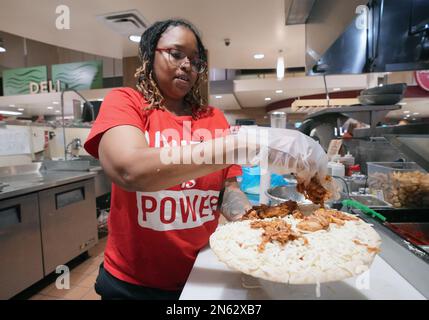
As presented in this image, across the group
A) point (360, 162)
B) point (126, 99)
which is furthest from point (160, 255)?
point (360, 162)

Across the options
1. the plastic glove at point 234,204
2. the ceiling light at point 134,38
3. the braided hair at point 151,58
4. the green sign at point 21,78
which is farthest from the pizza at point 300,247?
the green sign at point 21,78

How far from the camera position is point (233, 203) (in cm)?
104

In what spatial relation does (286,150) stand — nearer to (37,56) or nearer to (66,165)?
(66,165)

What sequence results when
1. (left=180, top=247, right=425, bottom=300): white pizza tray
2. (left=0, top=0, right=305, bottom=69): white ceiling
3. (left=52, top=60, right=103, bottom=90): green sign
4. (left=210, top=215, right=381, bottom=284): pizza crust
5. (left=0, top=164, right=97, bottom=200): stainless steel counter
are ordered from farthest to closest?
(left=52, top=60, right=103, bottom=90): green sign → (left=0, top=0, right=305, bottom=69): white ceiling → (left=0, top=164, right=97, bottom=200): stainless steel counter → (left=180, top=247, right=425, bottom=300): white pizza tray → (left=210, top=215, right=381, bottom=284): pizza crust

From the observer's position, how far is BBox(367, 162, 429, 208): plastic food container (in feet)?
3.31

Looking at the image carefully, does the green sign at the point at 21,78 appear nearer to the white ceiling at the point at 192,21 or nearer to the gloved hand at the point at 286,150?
the white ceiling at the point at 192,21

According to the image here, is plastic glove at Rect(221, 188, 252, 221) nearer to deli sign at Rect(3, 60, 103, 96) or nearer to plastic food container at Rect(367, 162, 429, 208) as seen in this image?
plastic food container at Rect(367, 162, 429, 208)

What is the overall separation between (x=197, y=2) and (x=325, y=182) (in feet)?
8.89

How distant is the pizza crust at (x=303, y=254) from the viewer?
0.51m

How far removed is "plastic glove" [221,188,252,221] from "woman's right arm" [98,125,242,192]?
1.13 ft

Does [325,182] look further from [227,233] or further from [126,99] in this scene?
[126,99]

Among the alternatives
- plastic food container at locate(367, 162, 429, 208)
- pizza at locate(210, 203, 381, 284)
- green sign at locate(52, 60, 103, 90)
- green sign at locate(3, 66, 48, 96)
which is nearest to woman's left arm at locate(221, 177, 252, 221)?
pizza at locate(210, 203, 381, 284)

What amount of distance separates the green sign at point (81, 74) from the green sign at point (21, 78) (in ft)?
2.76

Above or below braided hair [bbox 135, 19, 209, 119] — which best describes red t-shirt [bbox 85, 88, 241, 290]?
below
